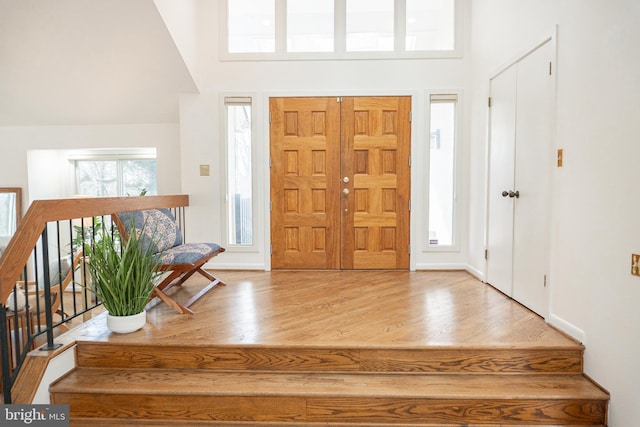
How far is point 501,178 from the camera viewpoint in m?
3.16

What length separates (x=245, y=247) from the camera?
4066 millimetres

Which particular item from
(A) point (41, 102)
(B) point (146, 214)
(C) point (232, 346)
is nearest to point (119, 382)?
(C) point (232, 346)

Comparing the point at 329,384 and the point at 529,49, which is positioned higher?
the point at 529,49

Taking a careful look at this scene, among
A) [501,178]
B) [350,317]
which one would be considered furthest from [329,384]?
[501,178]

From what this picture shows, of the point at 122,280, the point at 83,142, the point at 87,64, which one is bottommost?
the point at 122,280

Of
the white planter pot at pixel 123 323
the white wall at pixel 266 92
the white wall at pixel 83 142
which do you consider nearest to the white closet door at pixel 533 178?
the white wall at pixel 266 92

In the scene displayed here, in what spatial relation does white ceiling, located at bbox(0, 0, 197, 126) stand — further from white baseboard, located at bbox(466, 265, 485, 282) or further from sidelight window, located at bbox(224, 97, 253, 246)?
white baseboard, located at bbox(466, 265, 485, 282)

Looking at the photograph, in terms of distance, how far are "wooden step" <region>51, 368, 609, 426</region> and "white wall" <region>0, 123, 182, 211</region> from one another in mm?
2759

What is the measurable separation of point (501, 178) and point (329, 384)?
226 centimetres

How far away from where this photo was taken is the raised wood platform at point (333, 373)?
191 centimetres

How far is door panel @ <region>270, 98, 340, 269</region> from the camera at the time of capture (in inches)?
156

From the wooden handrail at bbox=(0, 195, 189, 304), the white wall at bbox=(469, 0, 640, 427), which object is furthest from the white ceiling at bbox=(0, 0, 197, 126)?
the white wall at bbox=(469, 0, 640, 427)

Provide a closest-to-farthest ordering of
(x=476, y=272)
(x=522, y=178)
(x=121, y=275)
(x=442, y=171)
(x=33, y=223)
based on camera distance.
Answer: (x=33, y=223) < (x=121, y=275) < (x=522, y=178) < (x=476, y=272) < (x=442, y=171)

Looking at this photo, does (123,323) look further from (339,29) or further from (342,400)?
(339,29)
